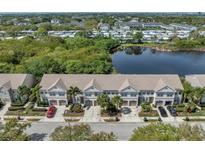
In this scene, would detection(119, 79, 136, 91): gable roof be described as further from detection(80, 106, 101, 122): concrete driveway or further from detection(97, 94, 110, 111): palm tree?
detection(80, 106, 101, 122): concrete driveway

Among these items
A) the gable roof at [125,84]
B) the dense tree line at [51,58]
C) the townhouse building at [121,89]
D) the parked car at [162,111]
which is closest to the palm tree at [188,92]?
the townhouse building at [121,89]

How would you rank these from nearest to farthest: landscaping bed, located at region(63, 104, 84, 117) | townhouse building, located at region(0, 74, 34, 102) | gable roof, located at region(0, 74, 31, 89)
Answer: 1. landscaping bed, located at region(63, 104, 84, 117)
2. townhouse building, located at region(0, 74, 34, 102)
3. gable roof, located at region(0, 74, 31, 89)

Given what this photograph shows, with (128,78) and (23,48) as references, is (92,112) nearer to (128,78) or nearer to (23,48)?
(128,78)

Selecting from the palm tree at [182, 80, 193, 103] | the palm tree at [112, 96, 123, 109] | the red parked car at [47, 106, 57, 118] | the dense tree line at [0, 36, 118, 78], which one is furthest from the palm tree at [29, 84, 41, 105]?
the palm tree at [182, 80, 193, 103]

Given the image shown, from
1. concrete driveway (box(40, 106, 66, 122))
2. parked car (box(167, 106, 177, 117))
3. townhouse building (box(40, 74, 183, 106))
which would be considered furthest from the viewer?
townhouse building (box(40, 74, 183, 106))

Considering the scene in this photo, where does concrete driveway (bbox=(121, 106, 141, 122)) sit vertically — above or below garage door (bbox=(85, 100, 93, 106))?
below

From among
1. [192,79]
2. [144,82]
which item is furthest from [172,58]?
[144,82]

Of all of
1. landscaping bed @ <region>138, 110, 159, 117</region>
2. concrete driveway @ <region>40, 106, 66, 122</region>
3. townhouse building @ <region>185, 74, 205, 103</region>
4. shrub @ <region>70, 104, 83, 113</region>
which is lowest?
concrete driveway @ <region>40, 106, 66, 122</region>
